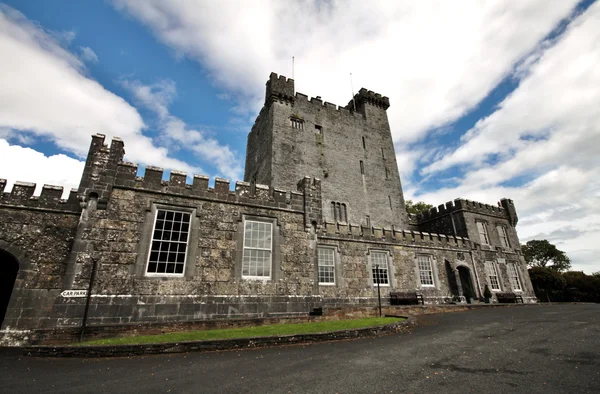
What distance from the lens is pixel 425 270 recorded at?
2184cm

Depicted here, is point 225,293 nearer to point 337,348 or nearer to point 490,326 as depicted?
point 337,348

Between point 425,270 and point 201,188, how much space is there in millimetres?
17618

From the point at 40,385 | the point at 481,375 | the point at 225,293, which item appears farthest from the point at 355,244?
the point at 40,385

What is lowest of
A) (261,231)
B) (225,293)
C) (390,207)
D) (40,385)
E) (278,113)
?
(40,385)

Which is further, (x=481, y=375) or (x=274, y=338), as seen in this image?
(x=274, y=338)

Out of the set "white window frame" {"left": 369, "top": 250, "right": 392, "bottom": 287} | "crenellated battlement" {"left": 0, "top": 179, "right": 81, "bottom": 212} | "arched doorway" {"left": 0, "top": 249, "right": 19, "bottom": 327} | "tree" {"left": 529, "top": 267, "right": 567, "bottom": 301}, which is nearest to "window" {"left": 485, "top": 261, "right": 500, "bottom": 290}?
"white window frame" {"left": 369, "top": 250, "right": 392, "bottom": 287}

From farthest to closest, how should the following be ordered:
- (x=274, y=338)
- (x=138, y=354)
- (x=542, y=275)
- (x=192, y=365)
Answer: (x=542, y=275), (x=274, y=338), (x=138, y=354), (x=192, y=365)

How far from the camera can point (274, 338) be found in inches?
353

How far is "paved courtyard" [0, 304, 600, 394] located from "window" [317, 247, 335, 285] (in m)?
8.85

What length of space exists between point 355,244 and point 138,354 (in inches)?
565

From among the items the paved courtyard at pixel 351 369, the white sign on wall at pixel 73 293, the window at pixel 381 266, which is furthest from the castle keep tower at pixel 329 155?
the paved courtyard at pixel 351 369

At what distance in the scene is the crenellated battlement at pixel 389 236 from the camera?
63.3 feet

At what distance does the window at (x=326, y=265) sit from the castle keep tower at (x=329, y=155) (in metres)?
7.83

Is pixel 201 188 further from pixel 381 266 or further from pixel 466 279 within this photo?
pixel 466 279
